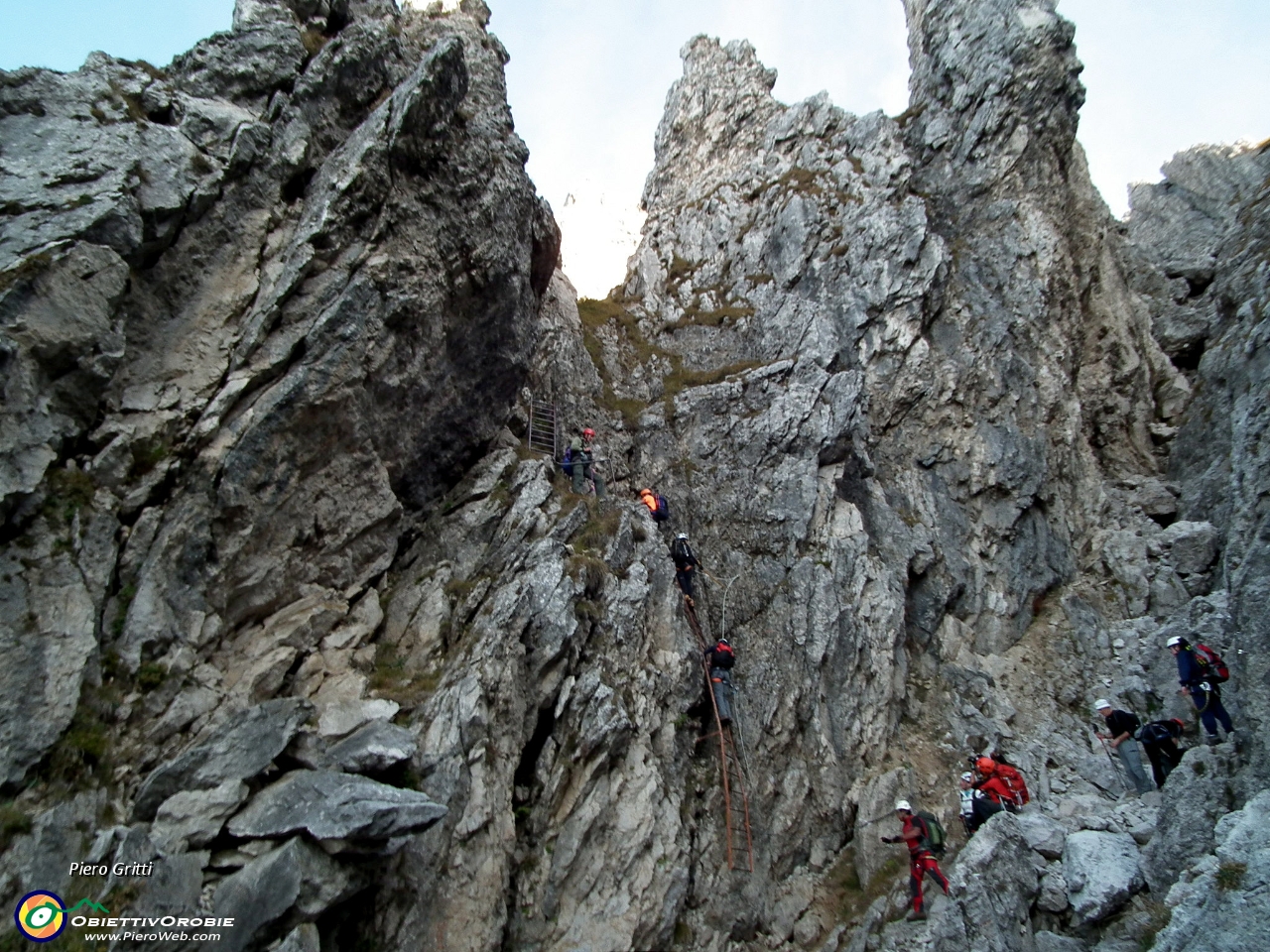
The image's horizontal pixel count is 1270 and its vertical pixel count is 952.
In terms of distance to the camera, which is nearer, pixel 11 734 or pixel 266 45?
pixel 11 734

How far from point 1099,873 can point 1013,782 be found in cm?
308

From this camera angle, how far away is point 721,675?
17.5 meters

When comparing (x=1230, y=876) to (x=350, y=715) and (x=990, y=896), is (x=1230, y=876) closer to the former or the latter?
(x=990, y=896)

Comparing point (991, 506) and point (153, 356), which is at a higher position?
point (153, 356)

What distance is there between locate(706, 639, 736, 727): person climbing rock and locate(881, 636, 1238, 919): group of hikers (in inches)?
170

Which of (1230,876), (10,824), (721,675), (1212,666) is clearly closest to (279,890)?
(10,824)

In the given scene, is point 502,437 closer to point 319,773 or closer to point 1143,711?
point 319,773

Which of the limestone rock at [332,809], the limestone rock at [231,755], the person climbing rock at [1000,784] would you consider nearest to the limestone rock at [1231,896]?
the person climbing rock at [1000,784]

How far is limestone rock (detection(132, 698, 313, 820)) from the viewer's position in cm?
990

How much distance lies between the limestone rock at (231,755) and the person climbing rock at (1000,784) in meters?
12.6

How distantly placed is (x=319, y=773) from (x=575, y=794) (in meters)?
5.03

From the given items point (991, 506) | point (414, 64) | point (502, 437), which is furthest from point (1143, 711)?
point (414, 64)

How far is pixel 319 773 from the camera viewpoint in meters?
10.5

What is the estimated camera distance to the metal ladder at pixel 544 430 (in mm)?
22797
